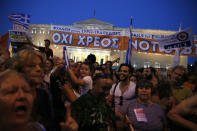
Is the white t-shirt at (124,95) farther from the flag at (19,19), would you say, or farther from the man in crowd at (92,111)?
the flag at (19,19)

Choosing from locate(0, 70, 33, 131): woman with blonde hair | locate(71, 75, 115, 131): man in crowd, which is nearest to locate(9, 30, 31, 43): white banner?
locate(71, 75, 115, 131): man in crowd

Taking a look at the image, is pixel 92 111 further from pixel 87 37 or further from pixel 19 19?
pixel 87 37

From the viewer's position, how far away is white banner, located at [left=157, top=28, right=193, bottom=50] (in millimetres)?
7730

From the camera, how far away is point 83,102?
243 centimetres

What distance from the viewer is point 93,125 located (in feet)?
7.74

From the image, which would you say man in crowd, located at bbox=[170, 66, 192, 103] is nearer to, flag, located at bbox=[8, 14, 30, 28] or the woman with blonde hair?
the woman with blonde hair

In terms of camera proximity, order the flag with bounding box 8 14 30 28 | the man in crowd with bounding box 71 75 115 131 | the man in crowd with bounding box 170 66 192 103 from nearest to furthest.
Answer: the man in crowd with bounding box 71 75 115 131
the man in crowd with bounding box 170 66 192 103
the flag with bounding box 8 14 30 28

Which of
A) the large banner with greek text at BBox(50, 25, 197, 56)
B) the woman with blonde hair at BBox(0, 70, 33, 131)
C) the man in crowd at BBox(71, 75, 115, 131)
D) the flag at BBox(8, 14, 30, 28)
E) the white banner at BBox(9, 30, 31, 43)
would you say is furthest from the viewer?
the large banner with greek text at BBox(50, 25, 197, 56)

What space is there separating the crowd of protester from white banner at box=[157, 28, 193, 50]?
3.39m

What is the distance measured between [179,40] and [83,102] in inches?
269

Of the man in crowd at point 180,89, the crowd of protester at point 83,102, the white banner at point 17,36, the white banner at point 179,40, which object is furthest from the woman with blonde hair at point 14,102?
the white banner at point 179,40

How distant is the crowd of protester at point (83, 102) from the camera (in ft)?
4.32

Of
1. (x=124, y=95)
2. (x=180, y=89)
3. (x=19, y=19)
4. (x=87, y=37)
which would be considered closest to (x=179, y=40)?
(x=180, y=89)

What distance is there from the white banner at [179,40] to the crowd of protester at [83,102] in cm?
339
